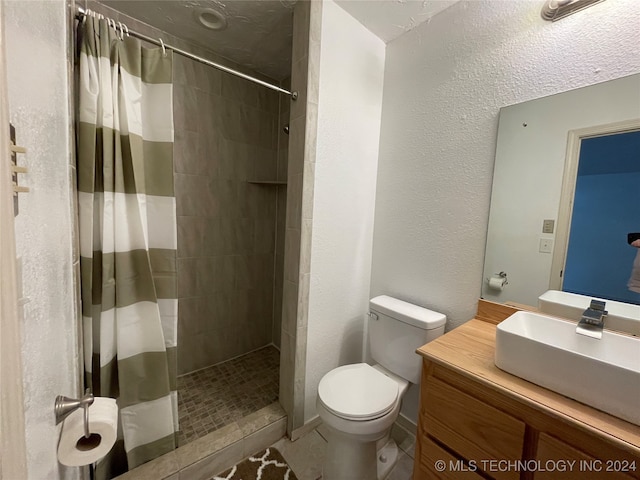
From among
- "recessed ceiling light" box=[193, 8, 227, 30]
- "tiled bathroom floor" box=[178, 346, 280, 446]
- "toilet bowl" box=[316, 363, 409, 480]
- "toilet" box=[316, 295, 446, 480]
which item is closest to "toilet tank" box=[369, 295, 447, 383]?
"toilet" box=[316, 295, 446, 480]

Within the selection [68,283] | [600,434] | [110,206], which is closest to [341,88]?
[110,206]

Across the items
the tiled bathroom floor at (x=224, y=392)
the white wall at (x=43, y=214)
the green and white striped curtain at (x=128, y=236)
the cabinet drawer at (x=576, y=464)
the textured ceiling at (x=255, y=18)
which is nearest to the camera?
the white wall at (x=43, y=214)

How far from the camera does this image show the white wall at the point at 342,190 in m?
1.42

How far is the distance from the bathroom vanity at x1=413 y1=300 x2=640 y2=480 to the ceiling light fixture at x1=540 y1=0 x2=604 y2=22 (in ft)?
4.39

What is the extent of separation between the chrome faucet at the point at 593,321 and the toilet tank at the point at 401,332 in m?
0.52

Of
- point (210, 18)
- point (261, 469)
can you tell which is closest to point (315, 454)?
point (261, 469)

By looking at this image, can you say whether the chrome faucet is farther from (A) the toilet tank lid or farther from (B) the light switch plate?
(A) the toilet tank lid

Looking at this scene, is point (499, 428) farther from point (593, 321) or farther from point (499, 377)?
point (593, 321)

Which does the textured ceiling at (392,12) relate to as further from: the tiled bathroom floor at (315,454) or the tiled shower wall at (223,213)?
the tiled bathroom floor at (315,454)

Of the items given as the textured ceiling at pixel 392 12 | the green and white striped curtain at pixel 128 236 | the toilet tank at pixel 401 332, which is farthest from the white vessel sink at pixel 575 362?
the textured ceiling at pixel 392 12

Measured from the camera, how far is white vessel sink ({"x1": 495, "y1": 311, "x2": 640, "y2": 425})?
0.67 m

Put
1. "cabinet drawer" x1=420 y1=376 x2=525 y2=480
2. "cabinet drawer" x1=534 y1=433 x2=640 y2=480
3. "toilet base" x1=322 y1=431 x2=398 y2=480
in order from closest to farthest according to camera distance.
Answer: "cabinet drawer" x1=534 y1=433 x2=640 y2=480 → "cabinet drawer" x1=420 y1=376 x2=525 y2=480 → "toilet base" x1=322 y1=431 x2=398 y2=480

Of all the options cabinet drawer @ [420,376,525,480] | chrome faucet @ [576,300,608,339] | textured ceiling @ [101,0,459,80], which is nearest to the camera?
cabinet drawer @ [420,376,525,480]

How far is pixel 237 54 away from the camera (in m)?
1.88
